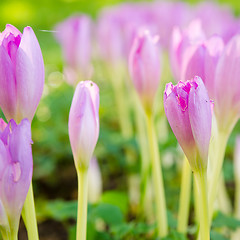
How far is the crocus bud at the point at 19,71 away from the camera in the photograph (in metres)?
0.36

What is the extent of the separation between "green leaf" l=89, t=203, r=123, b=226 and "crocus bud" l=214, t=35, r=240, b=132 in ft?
0.71

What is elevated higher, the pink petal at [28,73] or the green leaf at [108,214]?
the pink petal at [28,73]

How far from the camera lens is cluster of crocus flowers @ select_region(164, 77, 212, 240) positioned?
0.34 meters

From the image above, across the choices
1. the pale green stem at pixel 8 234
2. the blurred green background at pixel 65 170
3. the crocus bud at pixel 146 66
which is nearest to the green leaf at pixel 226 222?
the blurred green background at pixel 65 170

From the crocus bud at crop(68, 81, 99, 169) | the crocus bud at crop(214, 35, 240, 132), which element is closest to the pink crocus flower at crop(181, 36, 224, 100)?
the crocus bud at crop(214, 35, 240, 132)

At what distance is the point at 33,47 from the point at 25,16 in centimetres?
233

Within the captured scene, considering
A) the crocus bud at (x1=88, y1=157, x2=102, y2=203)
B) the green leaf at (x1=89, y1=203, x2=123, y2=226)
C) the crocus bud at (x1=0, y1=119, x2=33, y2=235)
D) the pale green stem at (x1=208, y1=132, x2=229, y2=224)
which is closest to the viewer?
the crocus bud at (x1=0, y1=119, x2=33, y2=235)

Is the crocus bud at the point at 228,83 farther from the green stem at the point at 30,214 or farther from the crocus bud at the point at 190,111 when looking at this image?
the green stem at the point at 30,214

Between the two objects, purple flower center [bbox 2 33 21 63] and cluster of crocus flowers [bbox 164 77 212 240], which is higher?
purple flower center [bbox 2 33 21 63]

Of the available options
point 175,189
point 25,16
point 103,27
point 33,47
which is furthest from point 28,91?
point 25,16

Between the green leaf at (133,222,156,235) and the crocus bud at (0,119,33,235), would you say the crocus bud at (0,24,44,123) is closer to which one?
the crocus bud at (0,119,33,235)

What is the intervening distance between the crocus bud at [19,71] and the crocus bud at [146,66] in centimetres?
14

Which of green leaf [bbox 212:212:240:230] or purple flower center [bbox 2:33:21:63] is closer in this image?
purple flower center [bbox 2:33:21:63]

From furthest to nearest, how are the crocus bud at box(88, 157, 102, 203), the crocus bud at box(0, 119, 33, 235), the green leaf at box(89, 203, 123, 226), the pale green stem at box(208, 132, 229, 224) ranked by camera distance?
the crocus bud at box(88, 157, 102, 203), the green leaf at box(89, 203, 123, 226), the pale green stem at box(208, 132, 229, 224), the crocus bud at box(0, 119, 33, 235)
